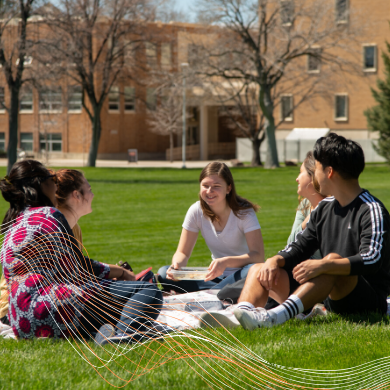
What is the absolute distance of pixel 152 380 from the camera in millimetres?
3096

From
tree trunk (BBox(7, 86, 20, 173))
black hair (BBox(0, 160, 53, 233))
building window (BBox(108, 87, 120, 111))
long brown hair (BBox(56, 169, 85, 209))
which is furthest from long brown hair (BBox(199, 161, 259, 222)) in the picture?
building window (BBox(108, 87, 120, 111))

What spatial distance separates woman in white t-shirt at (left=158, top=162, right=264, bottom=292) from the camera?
5.14 meters

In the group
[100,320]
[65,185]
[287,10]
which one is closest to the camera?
[100,320]

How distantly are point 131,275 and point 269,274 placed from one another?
120 cm

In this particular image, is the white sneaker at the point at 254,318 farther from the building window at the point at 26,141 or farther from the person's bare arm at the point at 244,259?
the building window at the point at 26,141

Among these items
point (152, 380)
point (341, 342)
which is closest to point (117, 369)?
point (152, 380)

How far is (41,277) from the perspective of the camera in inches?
137

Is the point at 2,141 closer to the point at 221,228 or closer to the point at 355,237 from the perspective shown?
the point at 221,228

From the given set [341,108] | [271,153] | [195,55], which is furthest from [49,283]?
[341,108]

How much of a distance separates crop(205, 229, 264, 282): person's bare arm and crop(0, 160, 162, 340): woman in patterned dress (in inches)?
41.0

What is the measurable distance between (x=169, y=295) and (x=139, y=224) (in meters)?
9.54

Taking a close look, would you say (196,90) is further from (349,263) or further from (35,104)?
(349,263)

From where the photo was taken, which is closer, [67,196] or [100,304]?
[100,304]

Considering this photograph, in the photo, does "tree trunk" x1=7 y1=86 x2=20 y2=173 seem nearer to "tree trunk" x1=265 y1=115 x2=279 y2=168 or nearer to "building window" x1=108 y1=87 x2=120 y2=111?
"tree trunk" x1=265 y1=115 x2=279 y2=168
